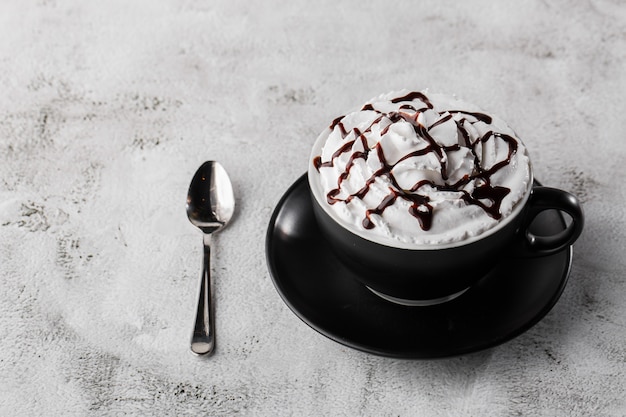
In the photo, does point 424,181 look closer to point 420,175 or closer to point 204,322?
point 420,175

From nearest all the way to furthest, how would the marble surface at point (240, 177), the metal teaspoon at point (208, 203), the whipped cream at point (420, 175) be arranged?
1. the whipped cream at point (420, 175)
2. the marble surface at point (240, 177)
3. the metal teaspoon at point (208, 203)

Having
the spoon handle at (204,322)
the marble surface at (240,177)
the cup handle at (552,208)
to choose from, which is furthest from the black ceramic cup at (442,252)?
the spoon handle at (204,322)

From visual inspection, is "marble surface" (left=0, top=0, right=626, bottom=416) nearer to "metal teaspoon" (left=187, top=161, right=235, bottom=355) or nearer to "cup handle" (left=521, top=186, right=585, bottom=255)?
"metal teaspoon" (left=187, top=161, right=235, bottom=355)

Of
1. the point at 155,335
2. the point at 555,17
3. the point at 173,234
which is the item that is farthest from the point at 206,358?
the point at 555,17

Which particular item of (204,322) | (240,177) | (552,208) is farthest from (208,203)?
(552,208)

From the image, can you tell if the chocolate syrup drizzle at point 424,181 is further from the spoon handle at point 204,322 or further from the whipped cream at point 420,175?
the spoon handle at point 204,322

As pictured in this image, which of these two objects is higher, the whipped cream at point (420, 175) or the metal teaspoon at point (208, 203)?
the whipped cream at point (420, 175)
